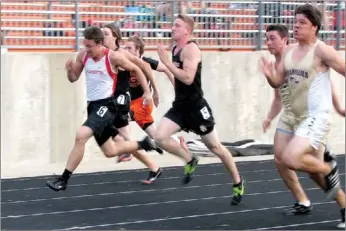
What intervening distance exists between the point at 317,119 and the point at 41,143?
21.1ft

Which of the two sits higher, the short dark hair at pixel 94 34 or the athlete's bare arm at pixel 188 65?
the short dark hair at pixel 94 34

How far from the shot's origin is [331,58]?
8281mm

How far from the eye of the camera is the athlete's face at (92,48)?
1044 cm

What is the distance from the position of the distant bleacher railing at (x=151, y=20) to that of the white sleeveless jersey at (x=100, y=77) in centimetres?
399

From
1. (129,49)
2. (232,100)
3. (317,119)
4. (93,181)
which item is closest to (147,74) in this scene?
(129,49)

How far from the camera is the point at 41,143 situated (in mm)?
14023

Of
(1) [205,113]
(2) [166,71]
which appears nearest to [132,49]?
(2) [166,71]

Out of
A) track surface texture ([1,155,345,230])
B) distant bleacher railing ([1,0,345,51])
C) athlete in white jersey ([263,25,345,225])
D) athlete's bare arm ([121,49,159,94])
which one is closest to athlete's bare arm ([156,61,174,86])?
athlete's bare arm ([121,49,159,94])

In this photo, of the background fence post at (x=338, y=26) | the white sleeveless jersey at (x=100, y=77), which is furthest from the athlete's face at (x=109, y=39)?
the background fence post at (x=338, y=26)

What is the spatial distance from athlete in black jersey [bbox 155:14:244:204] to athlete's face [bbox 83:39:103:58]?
824mm

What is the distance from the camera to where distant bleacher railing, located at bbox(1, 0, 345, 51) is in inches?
579

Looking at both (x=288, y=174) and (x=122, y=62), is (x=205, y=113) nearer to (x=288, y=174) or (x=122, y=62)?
(x=122, y=62)

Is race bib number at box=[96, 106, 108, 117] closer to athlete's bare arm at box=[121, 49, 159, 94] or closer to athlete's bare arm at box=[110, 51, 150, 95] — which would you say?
athlete's bare arm at box=[110, 51, 150, 95]

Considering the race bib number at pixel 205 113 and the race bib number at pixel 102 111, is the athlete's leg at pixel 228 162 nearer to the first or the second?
the race bib number at pixel 205 113
